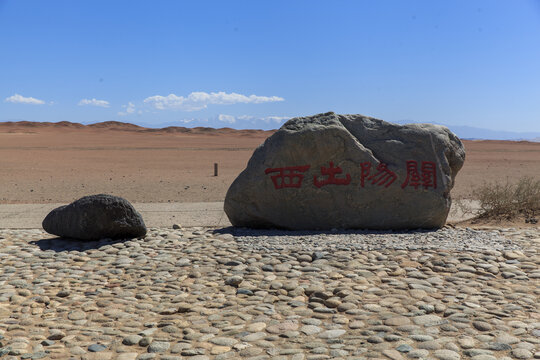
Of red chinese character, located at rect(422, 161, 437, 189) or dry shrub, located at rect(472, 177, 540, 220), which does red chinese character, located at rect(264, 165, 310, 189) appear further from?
dry shrub, located at rect(472, 177, 540, 220)

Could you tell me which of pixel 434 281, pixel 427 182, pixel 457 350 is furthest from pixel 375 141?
pixel 457 350

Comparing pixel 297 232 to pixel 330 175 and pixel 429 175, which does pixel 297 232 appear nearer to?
pixel 330 175

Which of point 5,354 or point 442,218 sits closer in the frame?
point 5,354

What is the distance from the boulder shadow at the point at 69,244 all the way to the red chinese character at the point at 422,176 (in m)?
4.60

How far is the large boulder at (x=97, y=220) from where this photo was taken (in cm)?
789

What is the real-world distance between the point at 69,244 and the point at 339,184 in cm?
426

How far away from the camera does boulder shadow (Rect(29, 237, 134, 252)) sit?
7.70 m

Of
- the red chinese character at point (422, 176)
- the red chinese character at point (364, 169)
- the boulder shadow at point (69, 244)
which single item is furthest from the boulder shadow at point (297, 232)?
the boulder shadow at point (69, 244)

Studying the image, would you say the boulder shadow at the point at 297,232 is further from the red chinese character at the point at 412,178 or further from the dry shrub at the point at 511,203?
the dry shrub at the point at 511,203

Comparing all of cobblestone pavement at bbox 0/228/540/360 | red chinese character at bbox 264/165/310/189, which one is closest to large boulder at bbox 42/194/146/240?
cobblestone pavement at bbox 0/228/540/360

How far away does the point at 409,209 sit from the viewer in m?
8.48

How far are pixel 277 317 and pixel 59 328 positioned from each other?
203 centimetres

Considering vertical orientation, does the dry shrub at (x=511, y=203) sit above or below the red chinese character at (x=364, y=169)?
below

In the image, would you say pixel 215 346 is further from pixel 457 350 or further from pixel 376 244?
pixel 376 244
